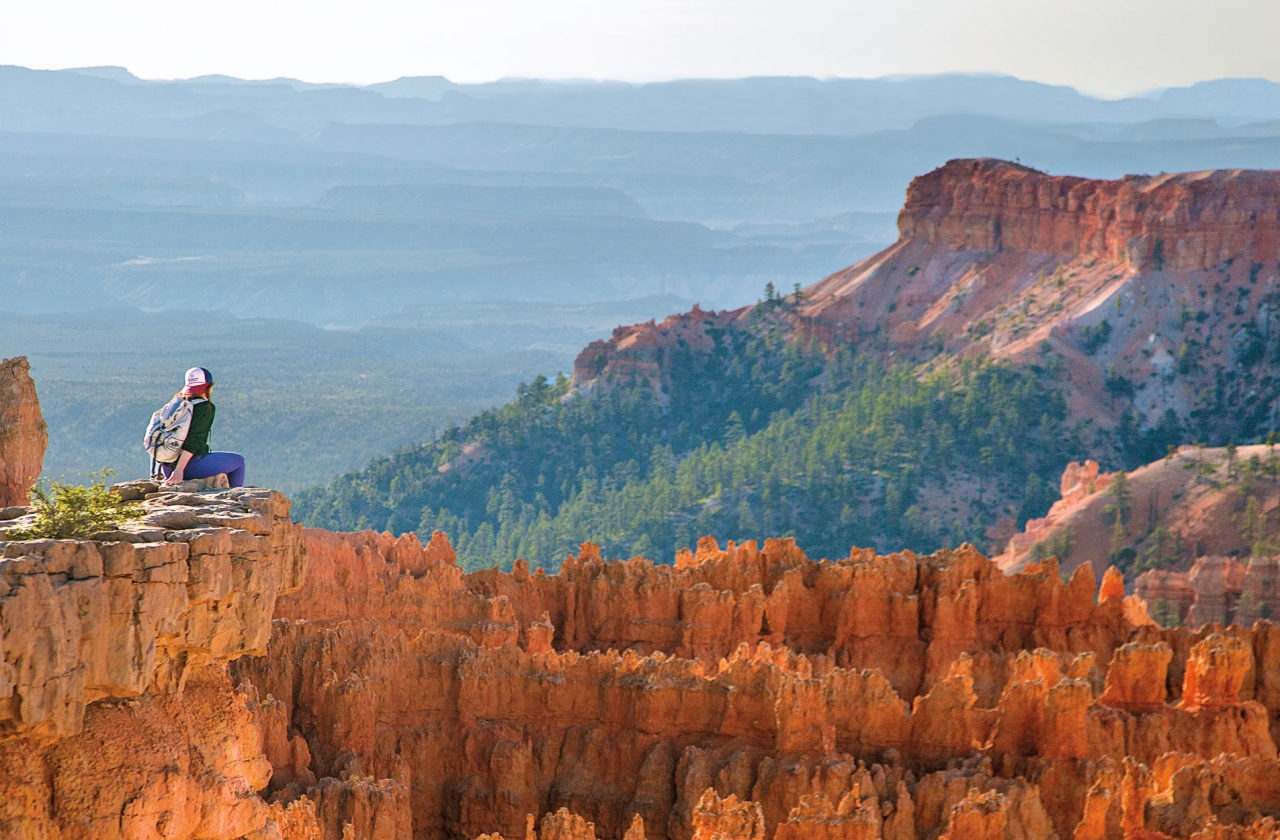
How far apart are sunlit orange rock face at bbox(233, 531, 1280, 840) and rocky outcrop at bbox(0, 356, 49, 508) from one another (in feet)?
34.9

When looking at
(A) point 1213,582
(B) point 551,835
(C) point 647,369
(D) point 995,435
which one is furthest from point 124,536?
(C) point 647,369

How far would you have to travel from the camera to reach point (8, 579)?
17.7 m

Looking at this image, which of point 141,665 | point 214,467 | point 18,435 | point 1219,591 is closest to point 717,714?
point 214,467

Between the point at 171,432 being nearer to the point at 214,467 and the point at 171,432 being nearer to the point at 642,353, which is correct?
the point at 214,467

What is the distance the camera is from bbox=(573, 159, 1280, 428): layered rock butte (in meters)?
142

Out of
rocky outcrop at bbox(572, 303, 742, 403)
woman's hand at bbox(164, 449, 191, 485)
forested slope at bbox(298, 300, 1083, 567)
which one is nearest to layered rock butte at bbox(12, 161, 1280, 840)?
woman's hand at bbox(164, 449, 191, 485)

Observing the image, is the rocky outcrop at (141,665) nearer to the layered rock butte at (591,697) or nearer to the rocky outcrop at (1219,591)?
the layered rock butte at (591,697)

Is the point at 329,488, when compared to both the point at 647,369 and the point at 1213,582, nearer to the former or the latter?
the point at 647,369

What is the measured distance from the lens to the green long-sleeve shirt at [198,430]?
2297 cm

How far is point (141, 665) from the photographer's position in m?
19.1

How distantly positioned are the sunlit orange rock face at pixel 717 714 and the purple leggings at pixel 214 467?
10.2 meters

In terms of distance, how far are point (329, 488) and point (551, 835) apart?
396ft

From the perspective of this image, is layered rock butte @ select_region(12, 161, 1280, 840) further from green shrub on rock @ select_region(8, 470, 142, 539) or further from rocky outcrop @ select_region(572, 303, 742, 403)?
rocky outcrop @ select_region(572, 303, 742, 403)

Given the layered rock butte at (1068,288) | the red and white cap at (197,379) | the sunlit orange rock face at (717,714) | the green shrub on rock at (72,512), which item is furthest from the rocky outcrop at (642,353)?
the green shrub on rock at (72,512)
